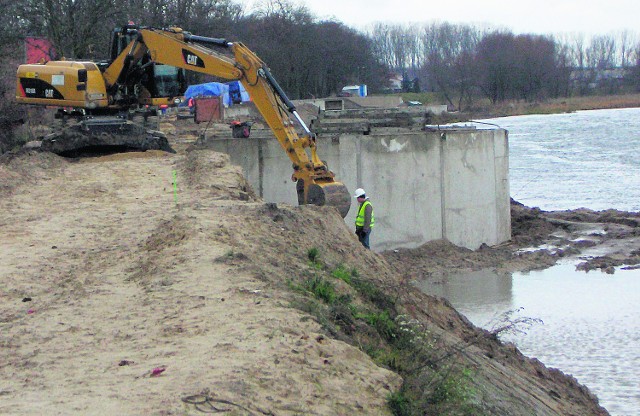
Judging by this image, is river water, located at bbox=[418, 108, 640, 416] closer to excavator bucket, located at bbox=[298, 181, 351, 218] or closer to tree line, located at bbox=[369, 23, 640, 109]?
excavator bucket, located at bbox=[298, 181, 351, 218]

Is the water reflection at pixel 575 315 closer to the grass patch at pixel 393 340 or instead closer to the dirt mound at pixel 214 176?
the grass patch at pixel 393 340

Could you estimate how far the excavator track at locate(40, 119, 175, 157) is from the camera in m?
19.3

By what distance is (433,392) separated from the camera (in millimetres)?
6703

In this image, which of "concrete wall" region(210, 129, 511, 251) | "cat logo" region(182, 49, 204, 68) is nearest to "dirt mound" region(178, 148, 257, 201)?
"cat logo" region(182, 49, 204, 68)

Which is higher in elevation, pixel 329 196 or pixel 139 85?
pixel 139 85

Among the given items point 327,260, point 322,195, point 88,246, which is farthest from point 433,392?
point 322,195

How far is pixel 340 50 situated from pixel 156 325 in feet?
231

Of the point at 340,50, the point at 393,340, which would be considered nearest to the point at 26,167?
the point at 393,340

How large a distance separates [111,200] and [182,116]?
63.0 ft

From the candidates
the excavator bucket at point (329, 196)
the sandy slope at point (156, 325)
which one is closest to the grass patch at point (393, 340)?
the sandy slope at point (156, 325)

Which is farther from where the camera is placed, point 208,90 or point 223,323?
point 208,90

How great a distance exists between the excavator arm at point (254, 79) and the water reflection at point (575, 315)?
3.47 metres

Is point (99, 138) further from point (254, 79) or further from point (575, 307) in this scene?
point (575, 307)

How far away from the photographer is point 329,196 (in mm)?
15453
